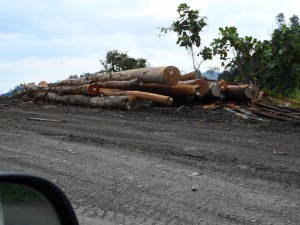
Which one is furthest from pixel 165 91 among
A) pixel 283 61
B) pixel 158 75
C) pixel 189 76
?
A: pixel 283 61

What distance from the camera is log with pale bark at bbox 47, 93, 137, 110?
15219mm

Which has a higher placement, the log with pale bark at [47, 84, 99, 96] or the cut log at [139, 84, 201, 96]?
the log with pale bark at [47, 84, 99, 96]

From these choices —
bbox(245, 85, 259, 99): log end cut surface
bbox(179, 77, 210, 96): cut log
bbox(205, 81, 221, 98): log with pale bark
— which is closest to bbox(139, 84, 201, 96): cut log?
bbox(179, 77, 210, 96): cut log

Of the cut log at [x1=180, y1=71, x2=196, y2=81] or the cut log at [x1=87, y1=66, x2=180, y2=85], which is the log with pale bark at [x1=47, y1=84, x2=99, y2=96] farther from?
the cut log at [x1=180, y1=71, x2=196, y2=81]

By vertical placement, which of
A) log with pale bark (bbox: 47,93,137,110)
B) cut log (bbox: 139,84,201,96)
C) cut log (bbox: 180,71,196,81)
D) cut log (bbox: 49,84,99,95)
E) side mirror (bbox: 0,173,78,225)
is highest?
cut log (bbox: 180,71,196,81)

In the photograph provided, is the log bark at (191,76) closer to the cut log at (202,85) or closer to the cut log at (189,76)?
the cut log at (189,76)

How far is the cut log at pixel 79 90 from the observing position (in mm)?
17203

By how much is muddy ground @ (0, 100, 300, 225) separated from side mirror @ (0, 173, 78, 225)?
265cm

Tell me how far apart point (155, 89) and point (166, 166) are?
29.9 feet

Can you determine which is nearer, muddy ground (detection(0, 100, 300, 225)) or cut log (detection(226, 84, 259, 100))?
muddy ground (detection(0, 100, 300, 225))

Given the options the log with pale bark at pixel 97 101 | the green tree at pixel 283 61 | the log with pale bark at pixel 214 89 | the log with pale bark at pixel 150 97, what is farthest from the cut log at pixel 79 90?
the green tree at pixel 283 61

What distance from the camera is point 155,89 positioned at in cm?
1585

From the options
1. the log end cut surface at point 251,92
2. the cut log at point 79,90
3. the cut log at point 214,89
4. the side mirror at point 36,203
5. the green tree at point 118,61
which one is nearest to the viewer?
the side mirror at point 36,203

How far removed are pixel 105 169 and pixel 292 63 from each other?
1185cm
